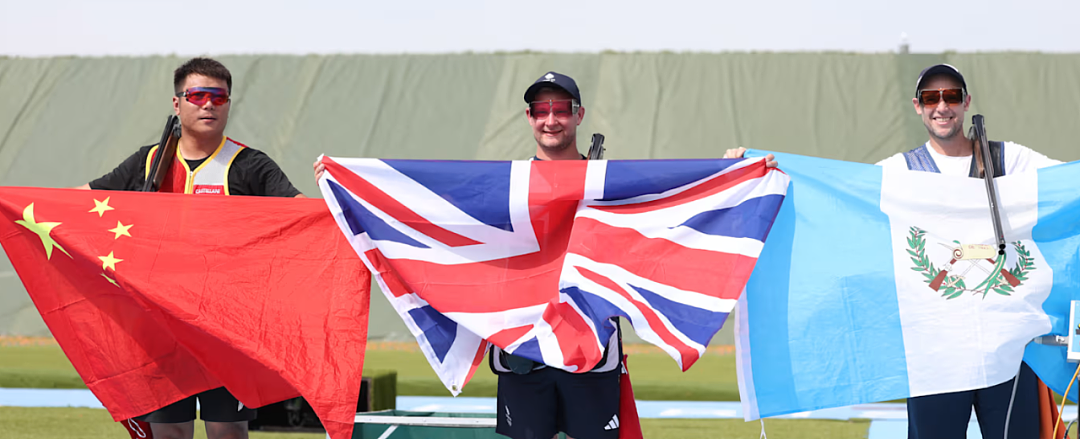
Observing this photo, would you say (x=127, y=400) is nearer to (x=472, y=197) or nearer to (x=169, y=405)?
(x=169, y=405)

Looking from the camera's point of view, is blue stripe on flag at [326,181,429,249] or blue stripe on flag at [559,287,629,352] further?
blue stripe on flag at [326,181,429,249]

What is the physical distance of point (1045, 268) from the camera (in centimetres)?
329

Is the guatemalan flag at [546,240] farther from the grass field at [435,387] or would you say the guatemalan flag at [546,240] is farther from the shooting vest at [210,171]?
the grass field at [435,387]

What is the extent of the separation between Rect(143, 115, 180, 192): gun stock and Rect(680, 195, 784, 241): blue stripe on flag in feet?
6.11

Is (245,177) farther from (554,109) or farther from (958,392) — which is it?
(958,392)

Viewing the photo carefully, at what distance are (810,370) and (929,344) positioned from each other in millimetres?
410

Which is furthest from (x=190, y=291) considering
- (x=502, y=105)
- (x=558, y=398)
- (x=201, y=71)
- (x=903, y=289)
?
(x=502, y=105)

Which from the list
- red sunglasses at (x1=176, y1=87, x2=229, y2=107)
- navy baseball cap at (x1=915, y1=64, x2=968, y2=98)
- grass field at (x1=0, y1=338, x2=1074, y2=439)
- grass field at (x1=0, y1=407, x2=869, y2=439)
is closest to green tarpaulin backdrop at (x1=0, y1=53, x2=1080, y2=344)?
grass field at (x1=0, y1=338, x2=1074, y2=439)

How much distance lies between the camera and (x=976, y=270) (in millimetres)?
3279

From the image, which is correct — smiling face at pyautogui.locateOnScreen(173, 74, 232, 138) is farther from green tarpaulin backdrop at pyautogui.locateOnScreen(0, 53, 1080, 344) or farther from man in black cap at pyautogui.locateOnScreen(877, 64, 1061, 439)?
green tarpaulin backdrop at pyautogui.locateOnScreen(0, 53, 1080, 344)

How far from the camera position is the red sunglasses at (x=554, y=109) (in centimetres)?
333

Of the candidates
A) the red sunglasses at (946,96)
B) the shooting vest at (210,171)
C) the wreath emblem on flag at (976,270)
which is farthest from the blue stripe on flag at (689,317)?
the shooting vest at (210,171)

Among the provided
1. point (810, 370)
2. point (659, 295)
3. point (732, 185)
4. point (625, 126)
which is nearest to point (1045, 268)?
point (810, 370)

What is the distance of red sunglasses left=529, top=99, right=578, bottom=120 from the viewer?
3.33 metres
